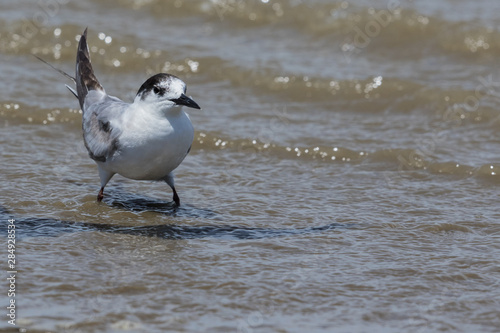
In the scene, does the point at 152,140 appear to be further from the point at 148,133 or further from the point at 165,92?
the point at 165,92

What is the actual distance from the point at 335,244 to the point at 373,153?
206 cm

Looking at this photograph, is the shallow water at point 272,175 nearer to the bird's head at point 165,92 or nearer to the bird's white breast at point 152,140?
the bird's white breast at point 152,140

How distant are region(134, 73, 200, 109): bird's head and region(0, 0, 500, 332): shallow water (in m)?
0.83

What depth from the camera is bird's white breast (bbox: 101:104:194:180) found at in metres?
5.49

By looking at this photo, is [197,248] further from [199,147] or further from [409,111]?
[409,111]

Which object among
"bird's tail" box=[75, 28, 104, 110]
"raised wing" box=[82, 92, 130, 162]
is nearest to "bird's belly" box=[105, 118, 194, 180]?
"raised wing" box=[82, 92, 130, 162]

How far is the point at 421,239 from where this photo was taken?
17.7 ft

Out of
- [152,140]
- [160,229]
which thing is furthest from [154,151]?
[160,229]

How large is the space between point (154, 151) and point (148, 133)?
0.13 m

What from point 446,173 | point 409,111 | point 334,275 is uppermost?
point 409,111

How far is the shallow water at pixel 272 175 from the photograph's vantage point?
14.5 feet

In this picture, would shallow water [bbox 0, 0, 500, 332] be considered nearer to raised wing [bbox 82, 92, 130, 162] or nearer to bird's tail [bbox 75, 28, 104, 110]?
raised wing [bbox 82, 92, 130, 162]

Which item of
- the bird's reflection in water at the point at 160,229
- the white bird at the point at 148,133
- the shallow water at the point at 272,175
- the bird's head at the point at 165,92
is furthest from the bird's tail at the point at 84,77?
the bird's reflection in water at the point at 160,229

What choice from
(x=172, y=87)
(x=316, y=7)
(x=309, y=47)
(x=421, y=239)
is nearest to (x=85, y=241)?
(x=172, y=87)
